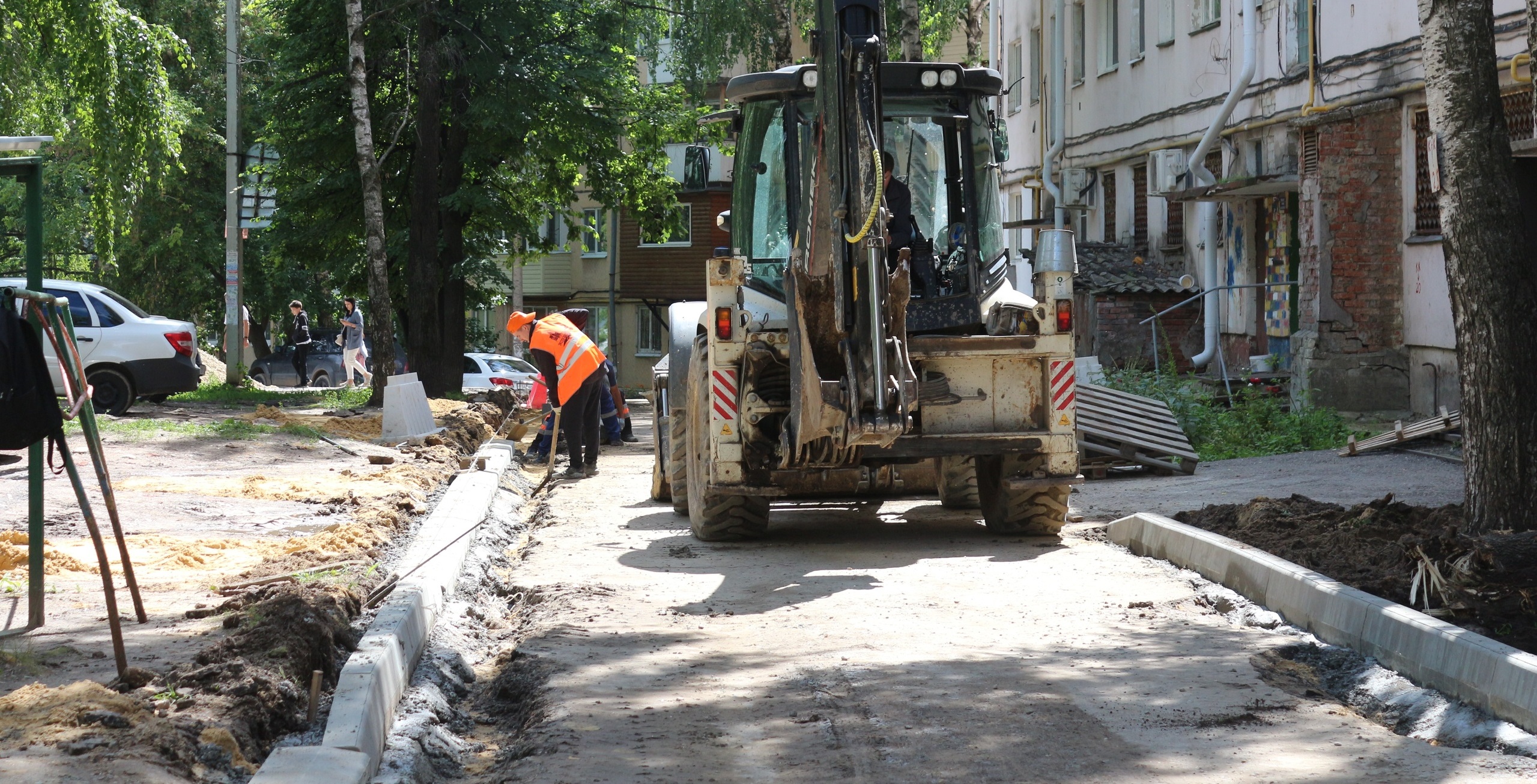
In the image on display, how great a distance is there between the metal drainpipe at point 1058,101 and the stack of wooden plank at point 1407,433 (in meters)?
15.1

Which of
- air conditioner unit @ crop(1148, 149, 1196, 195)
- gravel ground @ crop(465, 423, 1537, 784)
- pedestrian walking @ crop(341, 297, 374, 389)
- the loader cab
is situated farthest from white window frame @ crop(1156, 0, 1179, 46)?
pedestrian walking @ crop(341, 297, 374, 389)

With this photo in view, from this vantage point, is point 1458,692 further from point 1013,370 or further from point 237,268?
point 237,268

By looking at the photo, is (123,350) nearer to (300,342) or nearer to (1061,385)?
(1061,385)

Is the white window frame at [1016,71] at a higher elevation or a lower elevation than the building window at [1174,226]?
higher

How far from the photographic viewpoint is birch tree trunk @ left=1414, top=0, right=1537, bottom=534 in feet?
24.7

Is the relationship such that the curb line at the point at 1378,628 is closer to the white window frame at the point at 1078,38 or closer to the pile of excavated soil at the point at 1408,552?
the pile of excavated soil at the point at 1408,552

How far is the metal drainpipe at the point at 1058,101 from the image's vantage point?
28.6 meters

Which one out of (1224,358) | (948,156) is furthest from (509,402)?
(948,156)

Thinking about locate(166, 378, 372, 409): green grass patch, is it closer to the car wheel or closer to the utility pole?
the utility pole

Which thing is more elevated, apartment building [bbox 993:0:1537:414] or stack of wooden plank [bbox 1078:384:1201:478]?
apartment building [bbox 993:0:1537:414]

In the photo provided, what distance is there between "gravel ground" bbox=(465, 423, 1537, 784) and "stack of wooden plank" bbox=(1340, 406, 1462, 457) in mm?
4351

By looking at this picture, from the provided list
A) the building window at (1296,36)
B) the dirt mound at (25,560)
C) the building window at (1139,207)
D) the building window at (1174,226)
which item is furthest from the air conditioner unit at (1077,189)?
the dirt mound at (25,560)

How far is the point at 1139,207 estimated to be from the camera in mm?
25797

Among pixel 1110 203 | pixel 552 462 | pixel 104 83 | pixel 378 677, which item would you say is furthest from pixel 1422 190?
pixel 378 677
